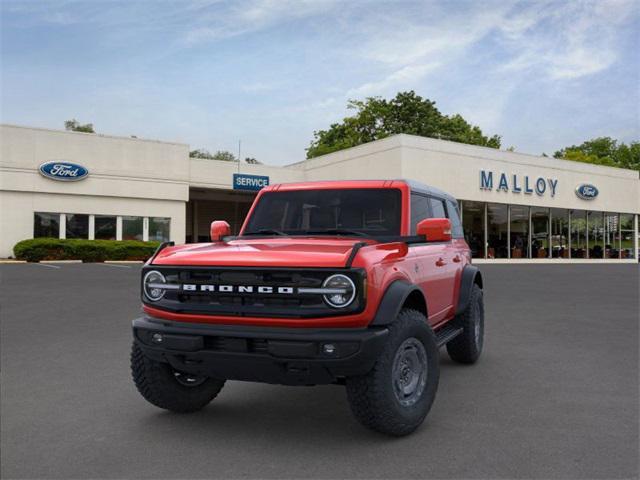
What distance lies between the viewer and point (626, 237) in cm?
4750

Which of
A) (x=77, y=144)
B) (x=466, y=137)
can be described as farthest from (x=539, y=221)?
(x=77, y=144)

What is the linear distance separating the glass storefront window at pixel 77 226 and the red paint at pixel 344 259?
29910 millimetres

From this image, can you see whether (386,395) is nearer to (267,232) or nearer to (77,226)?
(267,232)

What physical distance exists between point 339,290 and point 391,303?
1.33 ft

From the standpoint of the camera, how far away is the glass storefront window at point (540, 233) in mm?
41406

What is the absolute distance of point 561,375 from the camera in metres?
5.75

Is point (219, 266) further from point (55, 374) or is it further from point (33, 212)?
point (33, 212)

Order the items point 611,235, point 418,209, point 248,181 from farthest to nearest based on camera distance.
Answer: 1. point 611,235
2. point 248,181
3. point 418,209

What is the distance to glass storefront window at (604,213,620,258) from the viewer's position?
46.3 m

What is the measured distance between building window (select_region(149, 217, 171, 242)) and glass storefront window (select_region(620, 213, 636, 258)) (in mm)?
35803

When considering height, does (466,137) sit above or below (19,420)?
above

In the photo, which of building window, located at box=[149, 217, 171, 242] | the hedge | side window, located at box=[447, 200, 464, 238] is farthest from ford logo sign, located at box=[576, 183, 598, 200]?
side window, located at box=[447, 200, 464, 238]

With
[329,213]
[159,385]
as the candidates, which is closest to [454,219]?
[329,213]

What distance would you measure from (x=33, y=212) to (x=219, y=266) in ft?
102
